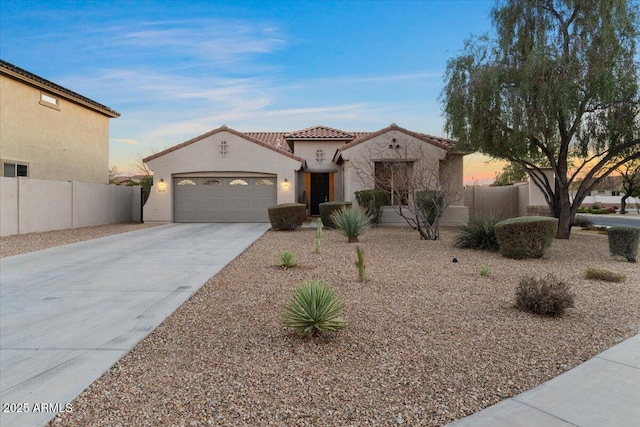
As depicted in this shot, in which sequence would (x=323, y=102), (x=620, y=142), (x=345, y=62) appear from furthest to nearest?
(x=323, y=102) → (x=345, y=62) → (x=620, y=142)

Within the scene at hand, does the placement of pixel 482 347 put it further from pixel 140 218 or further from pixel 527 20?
pixel 140 218

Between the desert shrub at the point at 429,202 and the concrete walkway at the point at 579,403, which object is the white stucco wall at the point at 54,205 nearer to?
the desert shrub at the point at 429,202

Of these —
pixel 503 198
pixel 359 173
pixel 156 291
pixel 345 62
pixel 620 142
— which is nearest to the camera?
pixel 156 291

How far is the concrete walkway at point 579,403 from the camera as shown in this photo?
9.55 feet

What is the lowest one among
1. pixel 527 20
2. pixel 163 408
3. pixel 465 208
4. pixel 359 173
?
pixel 163 408

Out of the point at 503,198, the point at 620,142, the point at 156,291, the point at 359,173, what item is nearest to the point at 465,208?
the point at 503,198

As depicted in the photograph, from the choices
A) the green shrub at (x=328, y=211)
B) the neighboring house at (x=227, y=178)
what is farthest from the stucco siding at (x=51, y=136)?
the green shrub at (x=328, y=211)

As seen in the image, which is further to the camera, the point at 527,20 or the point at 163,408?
the point at 527,20

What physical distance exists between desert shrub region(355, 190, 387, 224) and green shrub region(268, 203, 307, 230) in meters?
3.26

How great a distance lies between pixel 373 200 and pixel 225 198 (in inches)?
305

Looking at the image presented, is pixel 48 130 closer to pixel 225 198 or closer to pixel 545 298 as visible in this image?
pixel 225 198

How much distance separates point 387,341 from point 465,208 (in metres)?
16.9

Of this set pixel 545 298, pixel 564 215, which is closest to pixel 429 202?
pixel 564 215

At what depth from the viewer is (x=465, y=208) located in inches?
788
